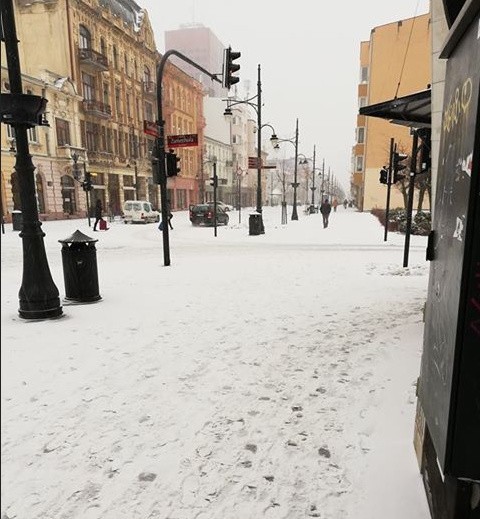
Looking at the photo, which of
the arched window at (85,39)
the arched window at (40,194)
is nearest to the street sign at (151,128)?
the arched window at (40,194)

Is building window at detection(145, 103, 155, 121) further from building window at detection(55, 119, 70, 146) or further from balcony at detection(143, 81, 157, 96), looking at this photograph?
building window at detection(55, 119, 70, 146)

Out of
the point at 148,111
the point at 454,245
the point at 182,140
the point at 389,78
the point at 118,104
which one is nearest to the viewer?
the point at 454,245

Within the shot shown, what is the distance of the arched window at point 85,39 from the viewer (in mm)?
35781

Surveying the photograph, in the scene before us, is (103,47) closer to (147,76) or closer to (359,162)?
(147,76)

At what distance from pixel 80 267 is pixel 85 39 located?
37.6 meters

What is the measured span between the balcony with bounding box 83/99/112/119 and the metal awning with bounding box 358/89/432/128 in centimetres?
3497

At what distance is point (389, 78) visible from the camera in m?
42.6

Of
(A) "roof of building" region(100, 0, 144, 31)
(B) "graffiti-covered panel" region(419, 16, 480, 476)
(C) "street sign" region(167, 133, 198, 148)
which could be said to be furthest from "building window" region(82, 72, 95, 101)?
(B) "graffiti-covered panel" region(419, 16, 480, 476)

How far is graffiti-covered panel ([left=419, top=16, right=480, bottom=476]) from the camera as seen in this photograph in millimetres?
1606

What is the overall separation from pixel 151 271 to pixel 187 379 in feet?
20.7

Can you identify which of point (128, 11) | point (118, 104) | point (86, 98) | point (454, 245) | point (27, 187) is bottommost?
point (454, 245)

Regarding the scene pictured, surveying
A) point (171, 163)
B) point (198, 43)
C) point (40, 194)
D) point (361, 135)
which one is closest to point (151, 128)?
point (171, 163)

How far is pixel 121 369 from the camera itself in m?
4.17

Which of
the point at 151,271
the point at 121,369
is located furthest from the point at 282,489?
the point at 151,271
